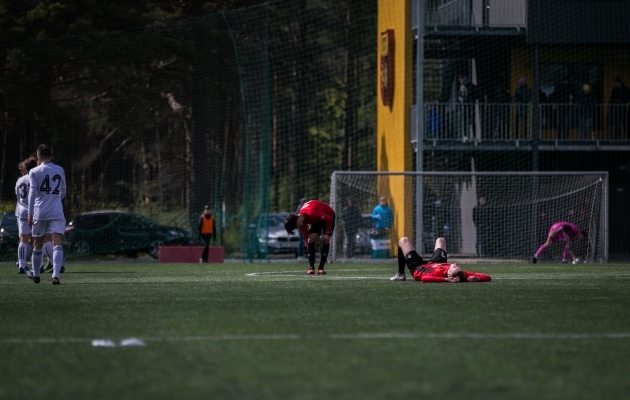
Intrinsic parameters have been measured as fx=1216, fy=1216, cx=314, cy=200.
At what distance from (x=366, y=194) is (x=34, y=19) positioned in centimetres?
1507

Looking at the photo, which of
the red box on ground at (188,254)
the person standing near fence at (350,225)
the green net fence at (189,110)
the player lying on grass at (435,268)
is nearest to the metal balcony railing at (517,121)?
the person standing near fence at (350,225)

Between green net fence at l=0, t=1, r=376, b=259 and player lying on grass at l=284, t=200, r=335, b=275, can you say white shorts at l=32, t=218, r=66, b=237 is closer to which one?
player lying on grass at l=284, t=200, r=335, b=275

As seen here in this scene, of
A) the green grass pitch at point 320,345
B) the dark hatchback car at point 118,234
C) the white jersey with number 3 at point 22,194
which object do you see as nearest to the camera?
the green grass pitch at point 320,345

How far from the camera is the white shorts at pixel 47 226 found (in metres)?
16.3

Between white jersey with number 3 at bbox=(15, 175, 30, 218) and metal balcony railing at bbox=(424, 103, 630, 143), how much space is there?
609 inches

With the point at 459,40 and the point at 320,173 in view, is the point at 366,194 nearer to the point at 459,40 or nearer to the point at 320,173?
the point at 459,40

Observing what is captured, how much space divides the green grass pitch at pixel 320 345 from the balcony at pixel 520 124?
1964cm

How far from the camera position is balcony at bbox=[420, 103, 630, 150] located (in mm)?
33938

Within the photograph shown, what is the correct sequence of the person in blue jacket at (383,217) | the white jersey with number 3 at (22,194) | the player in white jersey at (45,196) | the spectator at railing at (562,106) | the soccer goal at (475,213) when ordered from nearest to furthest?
the player in white jersey at (45,196), the white jersey with number 3 at (22,194), the soccer goal at (475,213), the person in blue jacket at (383,217), the spectator at railing at (562,106)

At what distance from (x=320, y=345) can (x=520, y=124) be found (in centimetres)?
2677

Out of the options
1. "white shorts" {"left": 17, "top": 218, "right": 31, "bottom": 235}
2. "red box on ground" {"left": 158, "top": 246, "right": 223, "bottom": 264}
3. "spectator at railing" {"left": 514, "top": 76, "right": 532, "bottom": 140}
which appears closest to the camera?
"white shorts" {"left": 17, "top": 218, "right": 31, "bottom": 235}

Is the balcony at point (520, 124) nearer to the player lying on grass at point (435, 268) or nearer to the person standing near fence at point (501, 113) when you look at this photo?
the person standing near fence at point (501, 113)

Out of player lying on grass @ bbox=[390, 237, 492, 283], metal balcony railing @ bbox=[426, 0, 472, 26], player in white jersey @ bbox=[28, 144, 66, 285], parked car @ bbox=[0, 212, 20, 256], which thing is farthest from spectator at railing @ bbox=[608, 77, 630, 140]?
player in white jersey @ bbox=[28, 144, 66, 285]

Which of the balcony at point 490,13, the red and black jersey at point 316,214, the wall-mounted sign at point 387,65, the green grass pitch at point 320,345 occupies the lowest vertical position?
the green grass pitch at point 320,345
